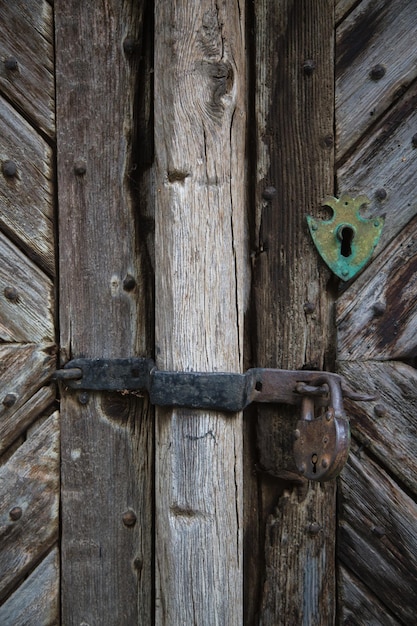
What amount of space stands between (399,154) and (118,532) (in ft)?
3.42

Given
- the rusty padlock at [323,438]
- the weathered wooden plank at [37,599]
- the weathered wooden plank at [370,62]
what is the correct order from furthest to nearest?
the weathered wooden plank at [37,599], the weathered wooden plank at [370,62], the rusty padlock at [323,438]

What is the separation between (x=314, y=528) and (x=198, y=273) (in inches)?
24.0

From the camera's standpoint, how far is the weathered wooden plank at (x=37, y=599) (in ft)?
4.06

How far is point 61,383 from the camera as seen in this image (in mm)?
1232

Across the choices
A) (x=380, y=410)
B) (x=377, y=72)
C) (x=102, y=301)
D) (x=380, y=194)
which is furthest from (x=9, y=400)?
(x=377, y=72)

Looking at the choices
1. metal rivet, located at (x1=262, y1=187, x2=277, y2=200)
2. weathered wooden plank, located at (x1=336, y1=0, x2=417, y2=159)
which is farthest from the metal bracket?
weathered wooden plank, located at (x1=336, y1=0, x2=417, y2=159)

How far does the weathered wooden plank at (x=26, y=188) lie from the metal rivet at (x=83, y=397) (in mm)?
292

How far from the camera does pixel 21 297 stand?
124 centimetres

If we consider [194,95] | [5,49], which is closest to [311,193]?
[194,95]

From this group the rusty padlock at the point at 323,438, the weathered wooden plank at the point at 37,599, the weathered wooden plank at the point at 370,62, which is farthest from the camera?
the weathered wooden plank at the point at 37,599

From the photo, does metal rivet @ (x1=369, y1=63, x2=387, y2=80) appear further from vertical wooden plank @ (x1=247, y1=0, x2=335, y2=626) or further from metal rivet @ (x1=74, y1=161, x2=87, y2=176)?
metal rivet @ (x1=74, y1=161, x2=87, y2=176)

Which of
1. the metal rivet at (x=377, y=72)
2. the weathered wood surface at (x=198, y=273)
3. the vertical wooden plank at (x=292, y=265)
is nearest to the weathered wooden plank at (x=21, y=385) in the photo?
the weathered wood surface at (x=198, y=273)

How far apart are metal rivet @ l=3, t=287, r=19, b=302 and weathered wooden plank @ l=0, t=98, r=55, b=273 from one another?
0.09 metres

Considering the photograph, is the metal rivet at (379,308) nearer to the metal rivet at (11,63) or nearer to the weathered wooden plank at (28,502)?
the weathered wooden plank at (28,502)
